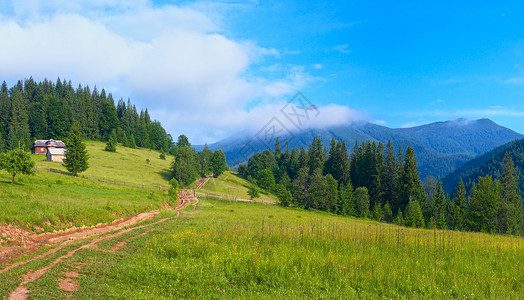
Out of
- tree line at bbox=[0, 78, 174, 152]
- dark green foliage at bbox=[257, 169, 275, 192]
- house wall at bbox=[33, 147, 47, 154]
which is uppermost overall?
tree line at bbox=[0, 78, 174, 152]

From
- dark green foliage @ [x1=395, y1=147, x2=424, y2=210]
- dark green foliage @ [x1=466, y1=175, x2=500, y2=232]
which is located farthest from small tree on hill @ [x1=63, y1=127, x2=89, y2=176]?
dark green foliage @ [x1=395, y1=147, x2=424, y2=210]

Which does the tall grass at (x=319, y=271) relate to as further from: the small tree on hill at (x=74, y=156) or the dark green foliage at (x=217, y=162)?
the dark green foliage at (x=217, y=162)

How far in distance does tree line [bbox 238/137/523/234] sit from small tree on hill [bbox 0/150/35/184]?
48.8 meters

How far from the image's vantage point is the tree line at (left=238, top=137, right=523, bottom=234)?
49.3m

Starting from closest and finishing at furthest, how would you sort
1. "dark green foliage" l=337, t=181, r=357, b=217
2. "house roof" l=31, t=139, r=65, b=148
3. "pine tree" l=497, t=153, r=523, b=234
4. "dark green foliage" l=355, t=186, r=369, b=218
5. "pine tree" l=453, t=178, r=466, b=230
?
"pine tree" l=497, t=153, r=523, b=234 < "pine tree" l=453, t=178, r=466, b=230 < "dark green foliage" l=337, t=181, r=357, b=217 < "dark green foliage" l=355, t=186, r=369, b=218 < "house roof" l=31, t=139, r=65, b=148

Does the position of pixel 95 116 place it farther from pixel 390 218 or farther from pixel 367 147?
pixel 390 218

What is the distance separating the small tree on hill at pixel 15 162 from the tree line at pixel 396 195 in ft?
160

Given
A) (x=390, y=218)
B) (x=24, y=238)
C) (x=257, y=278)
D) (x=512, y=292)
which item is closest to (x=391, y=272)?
(x=512, y=292)

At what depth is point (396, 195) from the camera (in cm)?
7738

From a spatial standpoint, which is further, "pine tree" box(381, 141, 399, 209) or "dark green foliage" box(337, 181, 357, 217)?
"pine tree" box(381, 141, 399, 209)

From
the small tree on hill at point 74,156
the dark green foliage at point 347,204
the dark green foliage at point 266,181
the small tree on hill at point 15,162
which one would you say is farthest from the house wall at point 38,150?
the dark green foliage at point 347,204

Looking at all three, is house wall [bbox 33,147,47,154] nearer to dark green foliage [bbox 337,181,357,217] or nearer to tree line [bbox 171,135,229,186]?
tree line [bbox 171,135,229,186]

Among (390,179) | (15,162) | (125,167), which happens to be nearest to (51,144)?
(125,167)

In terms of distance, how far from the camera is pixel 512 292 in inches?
291
